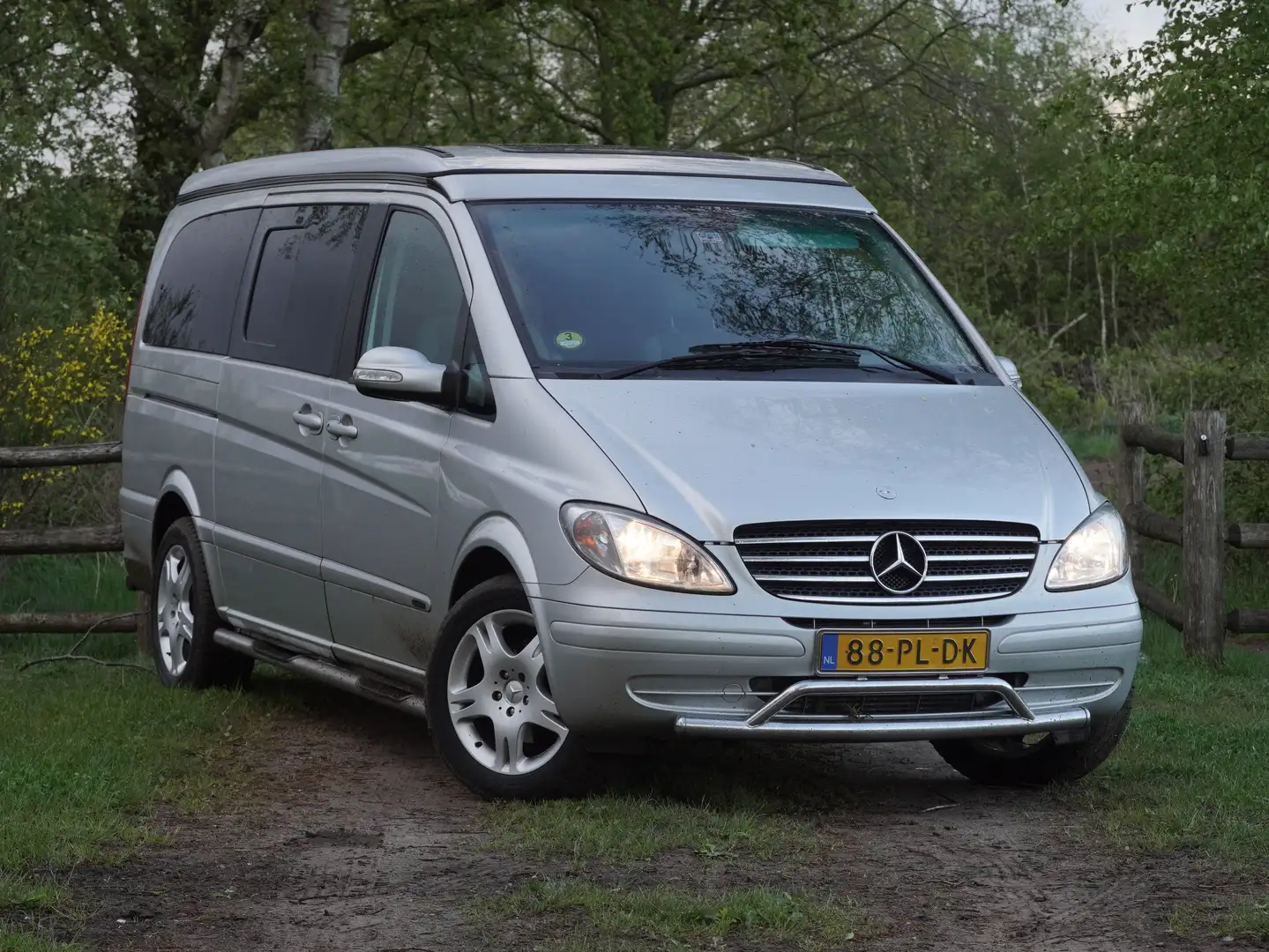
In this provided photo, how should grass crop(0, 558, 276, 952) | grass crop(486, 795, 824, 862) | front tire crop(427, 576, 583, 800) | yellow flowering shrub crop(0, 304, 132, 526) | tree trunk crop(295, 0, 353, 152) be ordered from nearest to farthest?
grass crop(0, 558, 276, 952), grass crop(486, 795, 824, 862), front tire crop(427, 576, 583, 800), yellow flowering shrub crop(0, 304, 132, 526), tree trunk crop(295, 0, 353, 152)

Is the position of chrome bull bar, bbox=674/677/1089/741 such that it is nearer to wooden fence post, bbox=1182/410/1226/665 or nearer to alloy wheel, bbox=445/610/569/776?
alloy wheel, bbox=445/610/569/776

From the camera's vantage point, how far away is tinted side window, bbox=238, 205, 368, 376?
24.8 ft

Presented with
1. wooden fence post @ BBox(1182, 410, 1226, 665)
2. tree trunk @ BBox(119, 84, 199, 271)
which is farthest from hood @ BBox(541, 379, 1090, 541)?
tree trunk @ BBox(119, 84, 199, 271)

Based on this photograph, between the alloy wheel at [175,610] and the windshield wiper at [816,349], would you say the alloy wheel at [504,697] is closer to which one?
the windshield wiper at [816,349]

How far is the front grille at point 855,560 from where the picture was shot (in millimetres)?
5852

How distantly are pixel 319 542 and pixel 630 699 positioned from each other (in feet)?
6.45

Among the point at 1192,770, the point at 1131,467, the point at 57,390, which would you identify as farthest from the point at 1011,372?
the point at 57,390

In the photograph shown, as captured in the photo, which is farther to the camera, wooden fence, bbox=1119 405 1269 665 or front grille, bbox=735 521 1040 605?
wooden fence, bbox=1119 405 1269 665

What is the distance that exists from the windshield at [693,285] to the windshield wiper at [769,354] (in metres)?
0.03

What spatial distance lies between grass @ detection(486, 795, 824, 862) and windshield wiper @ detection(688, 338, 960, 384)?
1462mm

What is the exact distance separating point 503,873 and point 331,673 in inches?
89.7

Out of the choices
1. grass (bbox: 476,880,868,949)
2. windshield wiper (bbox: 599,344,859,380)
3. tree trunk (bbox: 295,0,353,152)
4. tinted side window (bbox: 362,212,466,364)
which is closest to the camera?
grass (bbox: 476,880,868,949)

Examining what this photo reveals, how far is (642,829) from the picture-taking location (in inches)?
228

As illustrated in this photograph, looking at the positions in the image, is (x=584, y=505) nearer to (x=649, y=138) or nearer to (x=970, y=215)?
(x=649, y=138)
